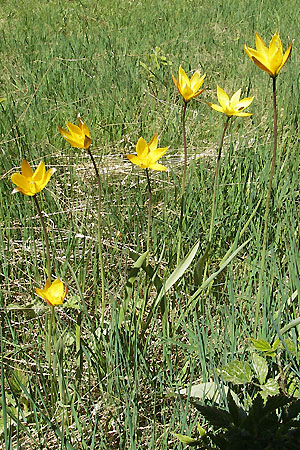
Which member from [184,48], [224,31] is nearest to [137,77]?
[184,48]

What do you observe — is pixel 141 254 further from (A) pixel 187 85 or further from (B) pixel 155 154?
(A) pixel 187 85

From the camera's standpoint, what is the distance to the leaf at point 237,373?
2.98 feet

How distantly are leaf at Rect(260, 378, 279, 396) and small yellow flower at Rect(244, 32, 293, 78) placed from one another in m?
0.61

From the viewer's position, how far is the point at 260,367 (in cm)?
94

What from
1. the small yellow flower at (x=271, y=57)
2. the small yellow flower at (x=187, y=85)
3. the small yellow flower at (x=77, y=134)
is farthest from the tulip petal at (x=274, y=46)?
the small yellow flower at (x=77, y=134)

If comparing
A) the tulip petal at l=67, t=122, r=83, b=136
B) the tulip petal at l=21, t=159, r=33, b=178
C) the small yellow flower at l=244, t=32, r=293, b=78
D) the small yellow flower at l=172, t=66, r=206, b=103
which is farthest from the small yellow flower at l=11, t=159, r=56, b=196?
the small yellow flower at l=244, t=32, r=293, b=78

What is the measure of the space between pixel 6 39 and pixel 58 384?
3.53 metres

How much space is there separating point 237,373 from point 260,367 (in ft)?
0.18

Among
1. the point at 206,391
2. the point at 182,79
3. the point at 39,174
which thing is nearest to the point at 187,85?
the point at 182,79

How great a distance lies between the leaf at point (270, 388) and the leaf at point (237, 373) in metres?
0.04

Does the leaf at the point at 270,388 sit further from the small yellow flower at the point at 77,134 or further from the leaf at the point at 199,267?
the small yellow flower at the point at 77,134

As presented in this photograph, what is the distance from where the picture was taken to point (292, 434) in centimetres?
72

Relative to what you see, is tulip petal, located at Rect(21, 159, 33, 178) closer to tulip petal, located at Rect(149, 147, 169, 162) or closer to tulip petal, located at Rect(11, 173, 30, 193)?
tulip petal, located at Rect(11, 173, 30, 193)

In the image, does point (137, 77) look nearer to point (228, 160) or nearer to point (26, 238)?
point (228, 160)
